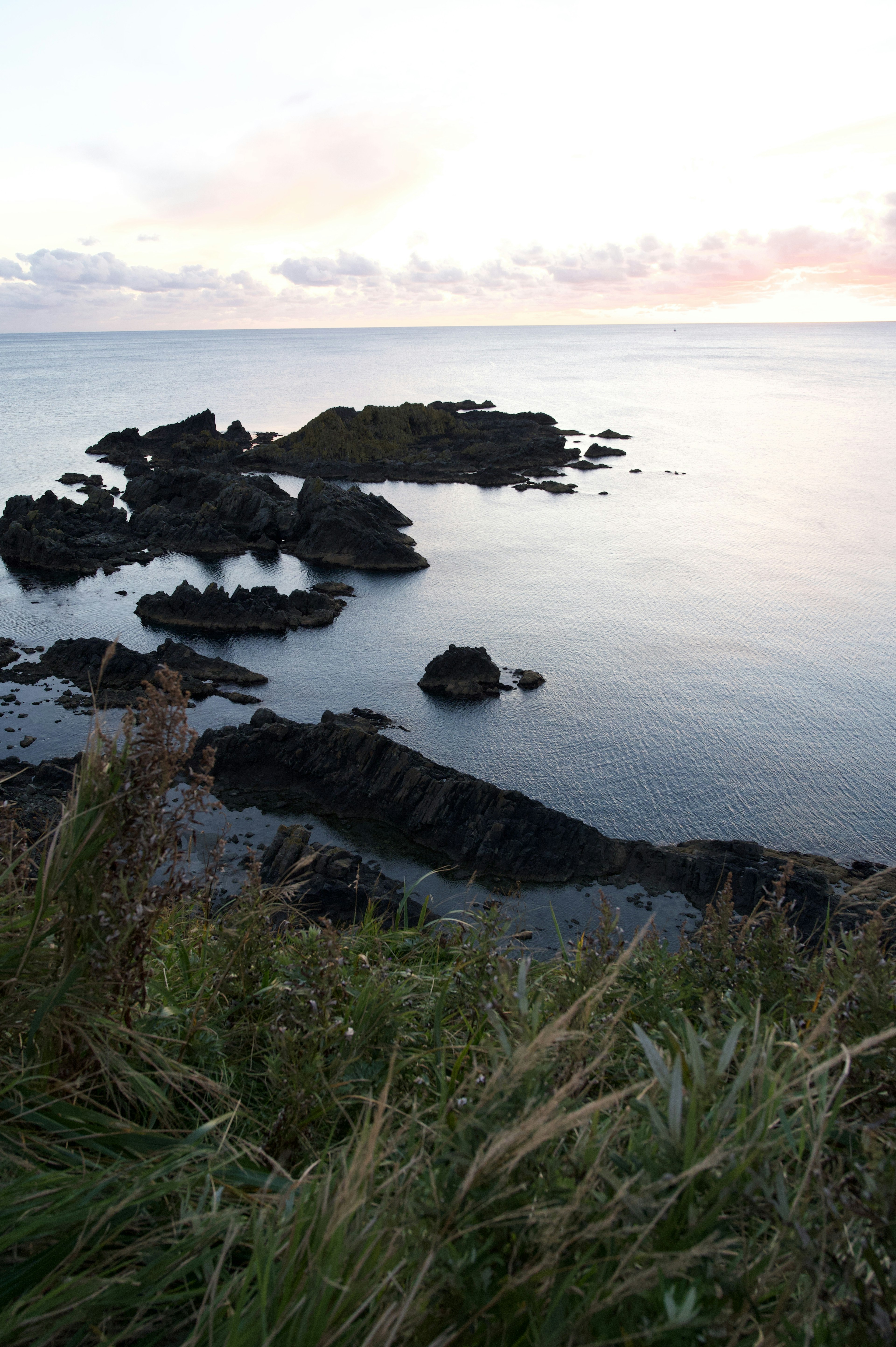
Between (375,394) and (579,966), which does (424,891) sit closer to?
(579,966)

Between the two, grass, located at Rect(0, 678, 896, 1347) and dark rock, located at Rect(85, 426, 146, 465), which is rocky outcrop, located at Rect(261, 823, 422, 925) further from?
dark rock, located at Rect(85, 426, 146, 465)

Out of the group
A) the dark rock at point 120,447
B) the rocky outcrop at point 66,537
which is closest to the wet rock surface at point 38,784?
the rocky outcrop at point 66,537

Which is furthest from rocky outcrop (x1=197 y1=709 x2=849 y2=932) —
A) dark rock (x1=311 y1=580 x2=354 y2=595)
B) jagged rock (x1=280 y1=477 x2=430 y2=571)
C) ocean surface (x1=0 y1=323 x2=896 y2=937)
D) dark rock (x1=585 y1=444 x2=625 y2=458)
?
dark rock (x1=585 y1=444 x2=625 y2=458)

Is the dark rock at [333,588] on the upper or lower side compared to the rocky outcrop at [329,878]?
lower

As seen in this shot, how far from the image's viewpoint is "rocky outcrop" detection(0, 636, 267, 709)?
38562 millimetres

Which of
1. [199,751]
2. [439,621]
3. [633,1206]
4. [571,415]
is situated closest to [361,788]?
[199,751]

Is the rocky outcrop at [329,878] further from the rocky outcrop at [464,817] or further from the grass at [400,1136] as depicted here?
the grass at [400,1136]

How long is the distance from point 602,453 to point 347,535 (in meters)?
50.7

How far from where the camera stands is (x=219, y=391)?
547 feet

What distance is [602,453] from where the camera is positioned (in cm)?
10319

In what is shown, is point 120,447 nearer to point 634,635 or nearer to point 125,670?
point 125,670

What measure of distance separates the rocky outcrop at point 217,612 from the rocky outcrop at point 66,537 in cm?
1239

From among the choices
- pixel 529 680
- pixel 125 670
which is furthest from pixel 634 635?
pixel 125 670

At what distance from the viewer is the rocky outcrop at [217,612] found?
161 ft
